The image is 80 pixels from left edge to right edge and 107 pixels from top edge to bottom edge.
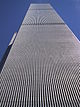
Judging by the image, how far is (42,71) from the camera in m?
19.5

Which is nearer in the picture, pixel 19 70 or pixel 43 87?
pixel 43 87

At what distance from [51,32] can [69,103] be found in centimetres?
2129

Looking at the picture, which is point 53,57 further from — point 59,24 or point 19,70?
point 59,24

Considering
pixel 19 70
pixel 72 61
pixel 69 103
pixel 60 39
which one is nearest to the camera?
pixel 69 103

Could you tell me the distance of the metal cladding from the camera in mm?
14453

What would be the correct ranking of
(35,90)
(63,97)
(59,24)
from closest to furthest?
(63,97) < (35,90) < (59,24)

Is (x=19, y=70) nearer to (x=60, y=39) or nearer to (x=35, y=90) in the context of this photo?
(x=35, y=90)

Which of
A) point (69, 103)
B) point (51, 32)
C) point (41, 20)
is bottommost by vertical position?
point (69, 103)

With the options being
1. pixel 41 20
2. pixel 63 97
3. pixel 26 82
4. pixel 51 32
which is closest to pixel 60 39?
pixel 51 32

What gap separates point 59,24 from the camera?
121ft

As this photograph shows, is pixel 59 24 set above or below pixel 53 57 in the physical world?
above

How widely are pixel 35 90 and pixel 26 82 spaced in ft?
5.90

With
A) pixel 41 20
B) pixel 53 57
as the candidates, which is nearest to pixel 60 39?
pixel 53 57

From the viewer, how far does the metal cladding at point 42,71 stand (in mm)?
14453
